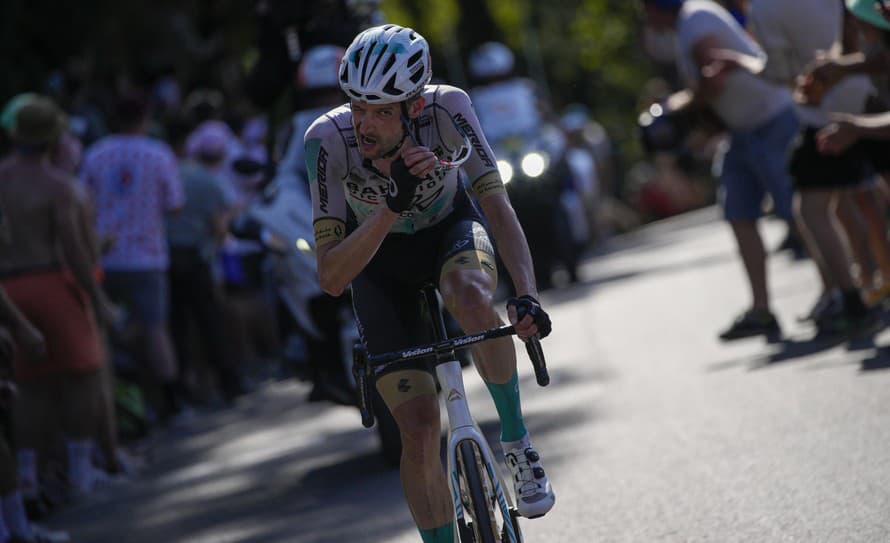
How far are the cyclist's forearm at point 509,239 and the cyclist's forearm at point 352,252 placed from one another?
1.53ft

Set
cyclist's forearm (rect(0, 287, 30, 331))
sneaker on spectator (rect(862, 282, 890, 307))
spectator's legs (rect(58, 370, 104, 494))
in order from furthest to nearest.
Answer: sneaker on spectator (rect(862, 282, 890, 307)), spectator's legs (rect(58, 370, 104, 494)), cyclist's forearm (rect(0, 287, 30, 331))

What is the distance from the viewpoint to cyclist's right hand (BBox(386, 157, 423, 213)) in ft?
17.9

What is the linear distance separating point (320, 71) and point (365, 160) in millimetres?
5232

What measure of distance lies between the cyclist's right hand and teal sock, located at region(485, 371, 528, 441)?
954 mm

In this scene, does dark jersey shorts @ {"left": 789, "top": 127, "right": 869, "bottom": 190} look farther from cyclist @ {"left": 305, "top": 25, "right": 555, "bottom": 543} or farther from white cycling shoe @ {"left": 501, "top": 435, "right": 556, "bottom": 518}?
white cycling shoe @ {"left": 501, "top": 435, "right": 556, "bottom": 518}

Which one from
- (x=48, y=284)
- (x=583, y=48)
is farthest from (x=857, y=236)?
(x=583, y=48)

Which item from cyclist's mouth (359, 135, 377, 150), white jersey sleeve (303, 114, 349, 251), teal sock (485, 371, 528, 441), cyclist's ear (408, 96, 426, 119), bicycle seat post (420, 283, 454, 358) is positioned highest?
cyclist's ear (408, 96, 426, 119)

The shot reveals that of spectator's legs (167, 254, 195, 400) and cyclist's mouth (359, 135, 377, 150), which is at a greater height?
cyclist's mouth (359, 135, 377, 150)

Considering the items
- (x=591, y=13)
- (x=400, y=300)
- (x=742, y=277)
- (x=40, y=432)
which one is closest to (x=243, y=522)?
(x=40, y=432)

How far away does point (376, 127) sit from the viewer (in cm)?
591

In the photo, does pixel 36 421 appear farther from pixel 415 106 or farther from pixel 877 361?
pixel 415 106

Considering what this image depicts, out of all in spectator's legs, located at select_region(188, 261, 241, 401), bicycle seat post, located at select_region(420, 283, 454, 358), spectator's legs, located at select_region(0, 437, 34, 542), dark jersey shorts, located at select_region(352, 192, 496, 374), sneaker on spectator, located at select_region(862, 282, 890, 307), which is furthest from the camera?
spectator's legs, located at select_region(188, 261, 241, 401)

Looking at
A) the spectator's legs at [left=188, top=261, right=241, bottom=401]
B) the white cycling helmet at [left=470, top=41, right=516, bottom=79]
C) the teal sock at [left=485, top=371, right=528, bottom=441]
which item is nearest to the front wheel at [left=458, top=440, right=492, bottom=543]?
the teal sock at [left=485, top=371, right=528, bottom=441]

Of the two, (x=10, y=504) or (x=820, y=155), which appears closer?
(x=10, y=504)
